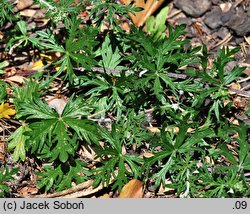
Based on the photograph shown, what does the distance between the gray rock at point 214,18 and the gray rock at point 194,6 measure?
0.06 metres

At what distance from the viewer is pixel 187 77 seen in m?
4.09

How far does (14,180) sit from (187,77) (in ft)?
5.27

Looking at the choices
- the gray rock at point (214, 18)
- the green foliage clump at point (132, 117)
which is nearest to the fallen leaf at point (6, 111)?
the green foliage clump at point (132, 117)

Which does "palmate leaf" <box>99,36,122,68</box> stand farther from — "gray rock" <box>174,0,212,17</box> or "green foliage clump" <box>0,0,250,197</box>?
"gray rock" <box>174,0,212,17</box>

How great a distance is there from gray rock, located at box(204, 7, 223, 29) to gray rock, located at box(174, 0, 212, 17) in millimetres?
60

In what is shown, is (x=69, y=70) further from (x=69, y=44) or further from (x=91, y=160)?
(x=91, y=160)

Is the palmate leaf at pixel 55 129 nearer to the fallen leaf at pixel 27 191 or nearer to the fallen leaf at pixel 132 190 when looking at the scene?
the fallen leaf at pixel 27 191

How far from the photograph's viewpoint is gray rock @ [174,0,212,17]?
4.79 meters

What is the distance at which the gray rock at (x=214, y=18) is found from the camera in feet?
15.6

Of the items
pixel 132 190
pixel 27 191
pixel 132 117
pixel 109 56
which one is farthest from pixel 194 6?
pixel 27 191

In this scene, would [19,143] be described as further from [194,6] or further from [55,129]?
[194,6]

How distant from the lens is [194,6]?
4.80 m
